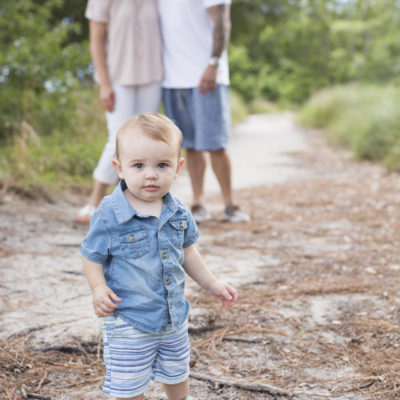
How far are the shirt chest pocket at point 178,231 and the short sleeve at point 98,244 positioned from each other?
18 cm

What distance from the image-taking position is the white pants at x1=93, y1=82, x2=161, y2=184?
325cm

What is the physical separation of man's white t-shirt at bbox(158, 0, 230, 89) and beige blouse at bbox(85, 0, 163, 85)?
73 mm

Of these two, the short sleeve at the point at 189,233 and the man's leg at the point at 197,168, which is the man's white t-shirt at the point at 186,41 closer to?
the man's leg at the point at 197,168

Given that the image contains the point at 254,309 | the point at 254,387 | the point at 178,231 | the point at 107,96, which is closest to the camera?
the point at 178,231

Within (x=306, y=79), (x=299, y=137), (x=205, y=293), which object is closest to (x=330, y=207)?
(x=205, y=293)

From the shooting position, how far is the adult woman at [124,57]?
3146mm

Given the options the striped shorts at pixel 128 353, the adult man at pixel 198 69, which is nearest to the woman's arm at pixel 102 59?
the adult man at pixel 198 69

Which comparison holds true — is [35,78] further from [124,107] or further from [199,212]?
[199,212]

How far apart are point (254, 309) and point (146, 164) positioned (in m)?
Result: 1.06

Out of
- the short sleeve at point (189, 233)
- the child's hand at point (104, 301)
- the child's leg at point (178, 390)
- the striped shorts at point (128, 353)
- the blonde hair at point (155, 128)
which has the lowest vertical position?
the child's leg at point (178, 390)

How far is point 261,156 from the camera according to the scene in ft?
27.0

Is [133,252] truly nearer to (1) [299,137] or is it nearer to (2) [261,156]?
(2) [261,156]

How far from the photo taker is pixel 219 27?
10.3 ft

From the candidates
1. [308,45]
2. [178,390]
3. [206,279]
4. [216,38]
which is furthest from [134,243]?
[308,45]
